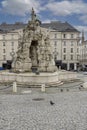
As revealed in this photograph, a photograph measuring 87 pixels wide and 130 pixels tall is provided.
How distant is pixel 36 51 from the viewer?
29031 millimetres

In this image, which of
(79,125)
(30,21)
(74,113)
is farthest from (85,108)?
(30,21)

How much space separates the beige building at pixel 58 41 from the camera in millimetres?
73438

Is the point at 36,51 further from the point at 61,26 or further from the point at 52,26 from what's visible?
the point at 61,26

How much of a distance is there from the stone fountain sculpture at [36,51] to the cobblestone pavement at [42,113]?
10020mm

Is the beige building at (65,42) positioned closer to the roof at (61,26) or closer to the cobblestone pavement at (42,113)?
the roof at (61,26)

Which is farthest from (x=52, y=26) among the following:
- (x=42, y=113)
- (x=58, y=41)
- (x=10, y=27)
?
(x=42, y=113)

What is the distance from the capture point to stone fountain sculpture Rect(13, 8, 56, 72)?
88.7 feet

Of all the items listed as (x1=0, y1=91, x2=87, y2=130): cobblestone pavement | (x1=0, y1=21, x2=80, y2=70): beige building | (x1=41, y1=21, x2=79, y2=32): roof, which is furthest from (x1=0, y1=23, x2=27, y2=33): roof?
(x1=0, y1=91, x2=87, y2=130): cobblestone pavement

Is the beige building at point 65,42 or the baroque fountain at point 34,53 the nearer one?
the baroque fountain at point 34,53

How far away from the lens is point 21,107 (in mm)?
13805

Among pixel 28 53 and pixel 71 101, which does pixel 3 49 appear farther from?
pixel 71 101

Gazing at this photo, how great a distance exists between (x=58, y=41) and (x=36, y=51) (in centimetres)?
4664

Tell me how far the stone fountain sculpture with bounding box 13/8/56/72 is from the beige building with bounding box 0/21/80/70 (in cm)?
4419

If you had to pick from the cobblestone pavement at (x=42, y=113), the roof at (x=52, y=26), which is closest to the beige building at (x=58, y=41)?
the roof at (x=52, y=26)
